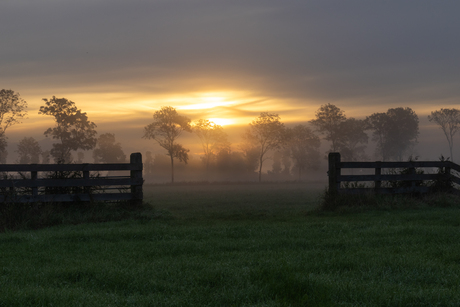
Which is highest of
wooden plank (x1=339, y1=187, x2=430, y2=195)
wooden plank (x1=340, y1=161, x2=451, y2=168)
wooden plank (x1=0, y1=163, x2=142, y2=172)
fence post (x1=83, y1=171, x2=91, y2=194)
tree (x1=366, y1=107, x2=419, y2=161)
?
tree (x1=366, y1=107, x2=419, y2=161)

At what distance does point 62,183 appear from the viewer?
1386cm

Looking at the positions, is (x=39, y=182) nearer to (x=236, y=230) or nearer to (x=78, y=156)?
(x=236, y=230)

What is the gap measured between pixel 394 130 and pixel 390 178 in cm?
9513

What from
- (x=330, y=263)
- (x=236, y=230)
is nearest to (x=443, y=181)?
(x=236, y=230)

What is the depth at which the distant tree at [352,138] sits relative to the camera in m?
88.6

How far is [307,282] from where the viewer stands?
5129mm

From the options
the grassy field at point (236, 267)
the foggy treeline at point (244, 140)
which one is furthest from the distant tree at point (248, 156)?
the grassy field at point (236, 267)

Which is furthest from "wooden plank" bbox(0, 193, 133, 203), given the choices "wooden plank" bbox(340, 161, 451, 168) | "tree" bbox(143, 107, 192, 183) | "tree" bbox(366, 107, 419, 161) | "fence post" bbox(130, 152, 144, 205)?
"tree" bbox(366, 107, 419, 161)

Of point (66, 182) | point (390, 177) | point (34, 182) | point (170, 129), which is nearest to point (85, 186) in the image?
point (66, 182)

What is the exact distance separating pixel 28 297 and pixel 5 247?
441 cm

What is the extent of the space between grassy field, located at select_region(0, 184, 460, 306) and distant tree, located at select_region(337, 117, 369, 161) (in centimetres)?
8165

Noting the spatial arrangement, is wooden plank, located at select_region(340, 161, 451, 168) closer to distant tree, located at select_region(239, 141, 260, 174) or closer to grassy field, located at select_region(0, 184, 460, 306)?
grassy field, located at select_region(0, 184, 460, 306)

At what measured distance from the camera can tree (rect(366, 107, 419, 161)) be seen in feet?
339

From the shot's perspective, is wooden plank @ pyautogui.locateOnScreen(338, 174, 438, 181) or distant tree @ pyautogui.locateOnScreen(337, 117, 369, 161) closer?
wooden plank @ pyautogui.locateOnScreen(338, 174, 438, 181)
